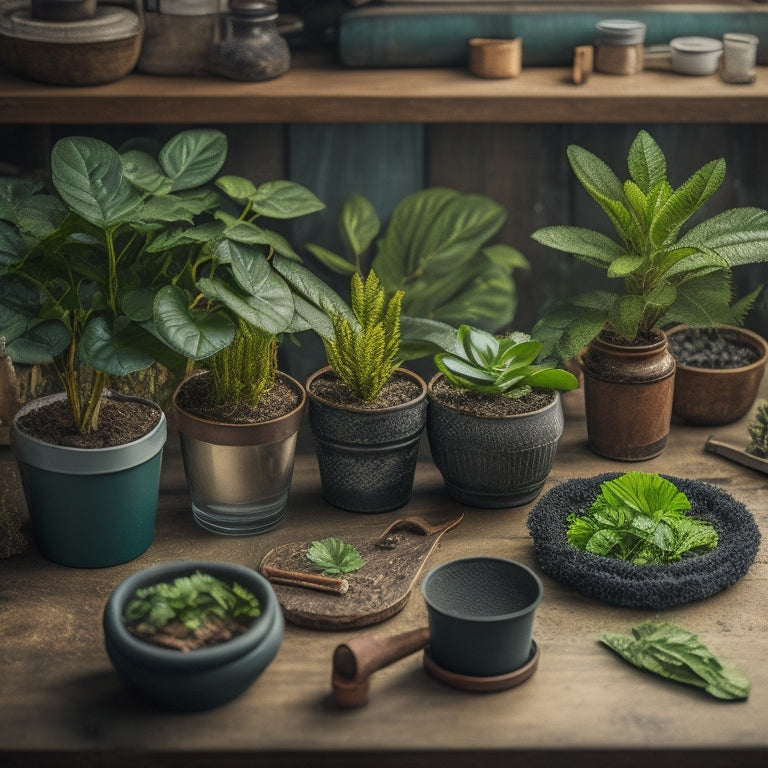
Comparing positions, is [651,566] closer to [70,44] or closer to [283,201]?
[283,201]

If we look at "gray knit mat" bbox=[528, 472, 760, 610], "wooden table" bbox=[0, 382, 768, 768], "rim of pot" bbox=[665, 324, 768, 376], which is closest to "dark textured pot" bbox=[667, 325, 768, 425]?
"rim of pot" bbox=[665, 324, 768, 376]

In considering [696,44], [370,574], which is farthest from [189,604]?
[696,44]

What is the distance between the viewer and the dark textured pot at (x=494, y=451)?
1.67 meters

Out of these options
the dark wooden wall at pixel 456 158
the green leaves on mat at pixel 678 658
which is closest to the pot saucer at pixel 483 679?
the green leaves on mat at pixel 678 658

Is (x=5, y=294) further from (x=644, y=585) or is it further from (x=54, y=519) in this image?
(x=644, y=585)

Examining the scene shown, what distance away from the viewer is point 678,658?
4.62 feet

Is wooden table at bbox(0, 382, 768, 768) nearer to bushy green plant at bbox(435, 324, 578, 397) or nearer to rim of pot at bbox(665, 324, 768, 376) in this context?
bushy green plant at bbox(435, 324, 578, 397)

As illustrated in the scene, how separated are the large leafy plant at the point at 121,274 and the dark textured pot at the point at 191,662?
305 mm

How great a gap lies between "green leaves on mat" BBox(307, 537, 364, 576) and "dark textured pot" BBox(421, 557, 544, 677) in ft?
0.55

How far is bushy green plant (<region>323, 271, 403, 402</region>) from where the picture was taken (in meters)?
1.66

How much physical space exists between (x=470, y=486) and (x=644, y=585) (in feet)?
1.03

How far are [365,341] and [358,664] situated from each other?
1.57 feet


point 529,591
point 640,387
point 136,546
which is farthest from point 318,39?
point 529,591

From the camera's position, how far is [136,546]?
163cm
